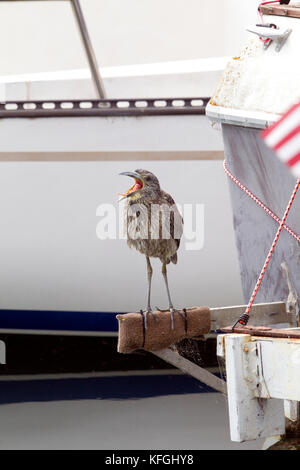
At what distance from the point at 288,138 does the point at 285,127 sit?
69mm

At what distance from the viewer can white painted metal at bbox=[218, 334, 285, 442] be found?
369cm

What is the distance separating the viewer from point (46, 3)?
23.4ft

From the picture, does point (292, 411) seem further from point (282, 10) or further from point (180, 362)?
point (282, 10)

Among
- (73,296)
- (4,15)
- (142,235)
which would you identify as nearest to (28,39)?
(4,15)

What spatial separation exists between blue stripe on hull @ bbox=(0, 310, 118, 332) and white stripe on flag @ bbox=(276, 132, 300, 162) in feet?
10.5

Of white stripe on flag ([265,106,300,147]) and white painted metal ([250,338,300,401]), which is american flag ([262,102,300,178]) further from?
white painted metal ([250,338,300,401])

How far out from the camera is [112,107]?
6805 mm

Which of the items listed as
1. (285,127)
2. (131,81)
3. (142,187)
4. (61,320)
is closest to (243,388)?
(285,127)

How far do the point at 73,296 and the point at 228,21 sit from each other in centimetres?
248

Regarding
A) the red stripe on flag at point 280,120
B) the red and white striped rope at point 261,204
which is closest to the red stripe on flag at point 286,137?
the red stripe on flag at point 280,120

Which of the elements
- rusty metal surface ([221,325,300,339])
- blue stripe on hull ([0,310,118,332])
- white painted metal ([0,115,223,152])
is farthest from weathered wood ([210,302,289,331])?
blue stripe on hull ([0,310,118,332])

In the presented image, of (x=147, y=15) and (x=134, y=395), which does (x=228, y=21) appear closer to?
(x=147, y=15)

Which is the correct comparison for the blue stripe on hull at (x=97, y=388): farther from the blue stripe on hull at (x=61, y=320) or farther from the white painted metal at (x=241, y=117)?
the white painted metal at (x=241, y=117)

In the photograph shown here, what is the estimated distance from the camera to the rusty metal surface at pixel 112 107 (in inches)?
267
